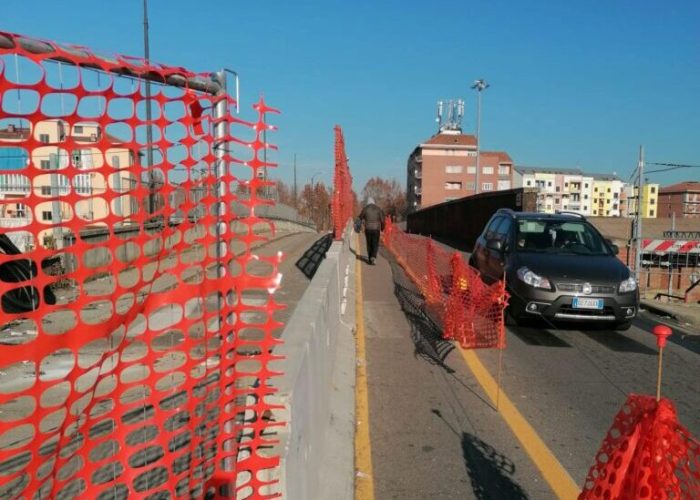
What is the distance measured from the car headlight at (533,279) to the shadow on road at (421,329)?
4.65 ft

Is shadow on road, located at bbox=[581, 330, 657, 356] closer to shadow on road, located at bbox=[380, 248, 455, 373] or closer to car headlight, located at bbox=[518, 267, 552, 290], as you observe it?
car headlight, located at bbox=[518, 267, 552, 290]

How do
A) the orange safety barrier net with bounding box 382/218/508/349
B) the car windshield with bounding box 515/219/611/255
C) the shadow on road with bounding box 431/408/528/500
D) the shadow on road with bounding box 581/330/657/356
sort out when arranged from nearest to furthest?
1. the shadow on road with bounding box 431/408/528/500
2. the orange safety barrier net with bounding box 382/218/508/349
3. the shadow on road with bounding box 581/330/657/356
4. the car windshield with bounding box 515/219/611/255

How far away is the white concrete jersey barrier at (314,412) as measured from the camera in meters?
2.59

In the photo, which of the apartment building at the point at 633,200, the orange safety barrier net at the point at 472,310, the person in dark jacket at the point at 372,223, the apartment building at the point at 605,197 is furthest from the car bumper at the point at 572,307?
the apartment building at the point at 605,197

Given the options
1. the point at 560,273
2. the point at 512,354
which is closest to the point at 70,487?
the point at 512,354

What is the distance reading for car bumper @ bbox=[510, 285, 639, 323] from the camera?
7469mm

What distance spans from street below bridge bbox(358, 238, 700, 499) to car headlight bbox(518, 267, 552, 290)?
754mm

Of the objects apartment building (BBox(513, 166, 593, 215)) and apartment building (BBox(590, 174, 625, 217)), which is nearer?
apartment building (BBox(513, 166, 593, 215))

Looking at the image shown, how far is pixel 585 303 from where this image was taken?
7457 mm

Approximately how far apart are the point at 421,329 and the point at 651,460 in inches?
219

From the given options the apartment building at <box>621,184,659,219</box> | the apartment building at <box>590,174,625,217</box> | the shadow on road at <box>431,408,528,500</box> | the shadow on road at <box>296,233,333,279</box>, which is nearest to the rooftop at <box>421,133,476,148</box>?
the apartment building at <box>621,184,659,219</box>

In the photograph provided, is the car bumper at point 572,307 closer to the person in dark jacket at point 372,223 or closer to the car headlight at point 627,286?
the car headlight at point 627,286

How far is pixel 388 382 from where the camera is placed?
18.6 ft

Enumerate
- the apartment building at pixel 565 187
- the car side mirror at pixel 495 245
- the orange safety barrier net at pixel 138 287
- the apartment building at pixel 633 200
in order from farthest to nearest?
the apartment building at pixel 565 187, the apartment building at pixel 633 200, the car side mirror at pixel 495 245, the orange safety barrier net at pixel 138 287
